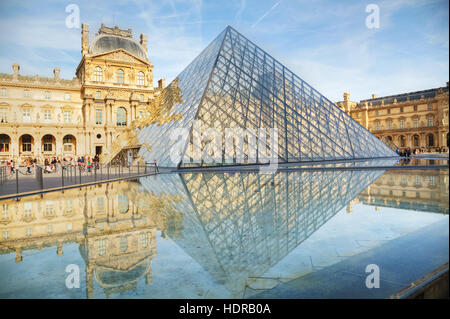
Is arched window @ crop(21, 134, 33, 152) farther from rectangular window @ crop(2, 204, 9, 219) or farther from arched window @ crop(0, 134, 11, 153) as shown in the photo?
rectangular window @ crop(2, 204, 9, 219)

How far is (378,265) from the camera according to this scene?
2.94 m

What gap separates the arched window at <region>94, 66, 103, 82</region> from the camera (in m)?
41.8

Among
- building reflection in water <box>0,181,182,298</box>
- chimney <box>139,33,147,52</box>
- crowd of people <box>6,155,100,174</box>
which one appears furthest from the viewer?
chimney <box>139,33,147,52</box>

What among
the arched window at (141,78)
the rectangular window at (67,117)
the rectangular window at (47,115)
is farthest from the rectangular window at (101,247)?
the rectangular window at (47,115)

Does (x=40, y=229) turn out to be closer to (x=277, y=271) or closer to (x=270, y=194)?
(x=277, y=271)

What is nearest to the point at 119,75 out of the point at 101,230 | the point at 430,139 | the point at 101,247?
the point at 101,230

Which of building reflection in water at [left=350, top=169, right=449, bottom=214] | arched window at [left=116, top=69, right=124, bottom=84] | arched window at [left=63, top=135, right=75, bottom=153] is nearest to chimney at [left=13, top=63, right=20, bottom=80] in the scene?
arched window at [left=63, top=135, right=75, bottom=153]

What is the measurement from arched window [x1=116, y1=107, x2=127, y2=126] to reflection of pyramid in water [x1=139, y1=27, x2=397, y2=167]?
1906 centimetres

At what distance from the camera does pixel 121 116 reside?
42.6 metres

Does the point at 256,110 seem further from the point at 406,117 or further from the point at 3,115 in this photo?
the point at 406,117

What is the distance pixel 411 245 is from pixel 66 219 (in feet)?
18.3

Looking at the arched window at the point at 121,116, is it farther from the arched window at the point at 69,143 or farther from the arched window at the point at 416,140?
the arched window at the point at 416,140

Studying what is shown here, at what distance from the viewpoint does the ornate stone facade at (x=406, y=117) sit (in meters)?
52.3

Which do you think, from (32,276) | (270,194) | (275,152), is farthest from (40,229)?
(275,152)
